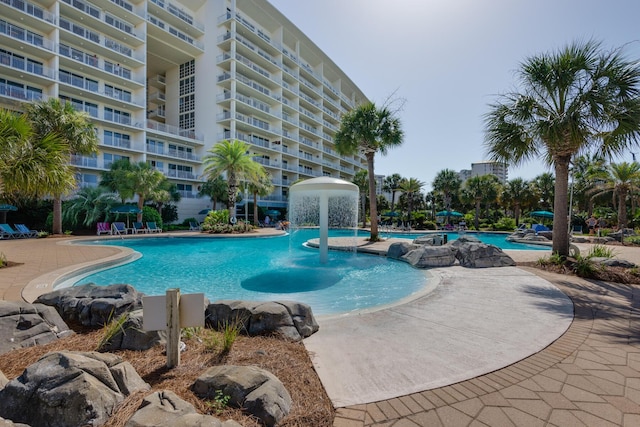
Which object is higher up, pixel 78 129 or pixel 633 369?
pixel 78 129

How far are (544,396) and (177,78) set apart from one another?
44830 millimetres

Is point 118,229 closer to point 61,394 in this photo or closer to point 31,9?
point 31,9

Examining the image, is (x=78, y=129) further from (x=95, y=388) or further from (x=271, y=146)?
(x=271, y=146)

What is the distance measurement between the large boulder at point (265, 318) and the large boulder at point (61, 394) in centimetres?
167

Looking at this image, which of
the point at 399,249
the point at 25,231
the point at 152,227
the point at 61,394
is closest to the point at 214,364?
the point at 61,394

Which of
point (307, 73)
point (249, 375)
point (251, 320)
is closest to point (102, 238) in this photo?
point (251, 320)

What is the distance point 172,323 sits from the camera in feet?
8.71

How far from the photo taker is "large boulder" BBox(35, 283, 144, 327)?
381 cm

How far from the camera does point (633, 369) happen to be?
293cm

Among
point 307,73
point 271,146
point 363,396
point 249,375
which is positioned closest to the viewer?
point 249,375

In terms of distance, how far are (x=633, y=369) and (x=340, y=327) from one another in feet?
10.2

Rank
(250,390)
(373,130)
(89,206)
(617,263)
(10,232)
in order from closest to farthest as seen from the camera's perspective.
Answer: (250,390)
(617,263)
(10,232)
(373,130)
(89,206)

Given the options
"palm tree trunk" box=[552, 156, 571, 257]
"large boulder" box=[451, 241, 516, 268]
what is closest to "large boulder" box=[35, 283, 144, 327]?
"large boulder" box=[451, 241, 516, 268]

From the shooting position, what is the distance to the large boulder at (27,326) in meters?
3.04
